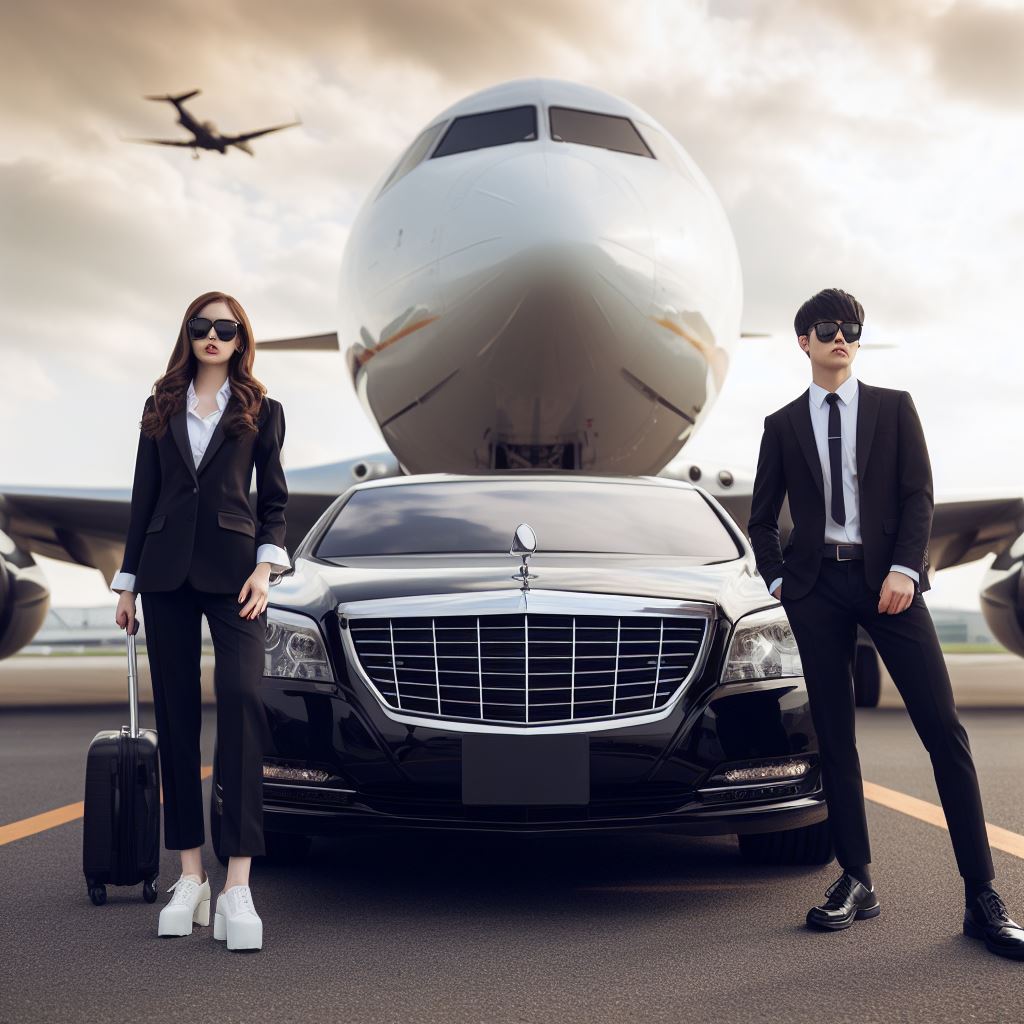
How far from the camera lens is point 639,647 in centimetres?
352

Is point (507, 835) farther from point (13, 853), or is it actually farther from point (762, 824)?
point (13, 853)

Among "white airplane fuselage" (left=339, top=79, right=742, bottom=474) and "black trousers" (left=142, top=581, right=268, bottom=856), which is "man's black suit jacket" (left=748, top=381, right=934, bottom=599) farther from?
"white airplane fuselage" (left=339, top=79, right=742, bottom=474)

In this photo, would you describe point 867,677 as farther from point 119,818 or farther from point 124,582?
point 124,582

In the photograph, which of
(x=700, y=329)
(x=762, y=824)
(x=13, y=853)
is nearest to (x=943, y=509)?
(x=700, y=329)

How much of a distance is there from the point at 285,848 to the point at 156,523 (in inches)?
52.0

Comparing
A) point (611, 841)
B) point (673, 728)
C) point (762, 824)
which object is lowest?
point (611, 841)

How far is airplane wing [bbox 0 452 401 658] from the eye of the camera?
10.4 metres

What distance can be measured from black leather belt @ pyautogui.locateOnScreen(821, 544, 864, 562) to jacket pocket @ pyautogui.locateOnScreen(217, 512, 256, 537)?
5.14ft

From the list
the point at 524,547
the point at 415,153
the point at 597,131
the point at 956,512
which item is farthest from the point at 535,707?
the point at 956,512

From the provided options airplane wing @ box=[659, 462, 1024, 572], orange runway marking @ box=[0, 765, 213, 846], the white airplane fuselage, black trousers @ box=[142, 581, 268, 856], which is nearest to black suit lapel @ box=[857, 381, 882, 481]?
black trousers @ box=[142, 581, 268, 856]

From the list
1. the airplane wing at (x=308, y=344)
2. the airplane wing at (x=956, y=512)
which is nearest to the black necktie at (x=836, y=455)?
the airplane wing at (x=956, y=512)

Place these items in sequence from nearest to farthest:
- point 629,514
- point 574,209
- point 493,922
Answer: point 493,922 < point 629,514 < point 574,209

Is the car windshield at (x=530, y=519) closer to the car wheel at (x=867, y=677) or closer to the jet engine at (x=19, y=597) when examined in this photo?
the car wheel at (x=867, y=677)

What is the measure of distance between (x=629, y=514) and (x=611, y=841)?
49.5 inches
